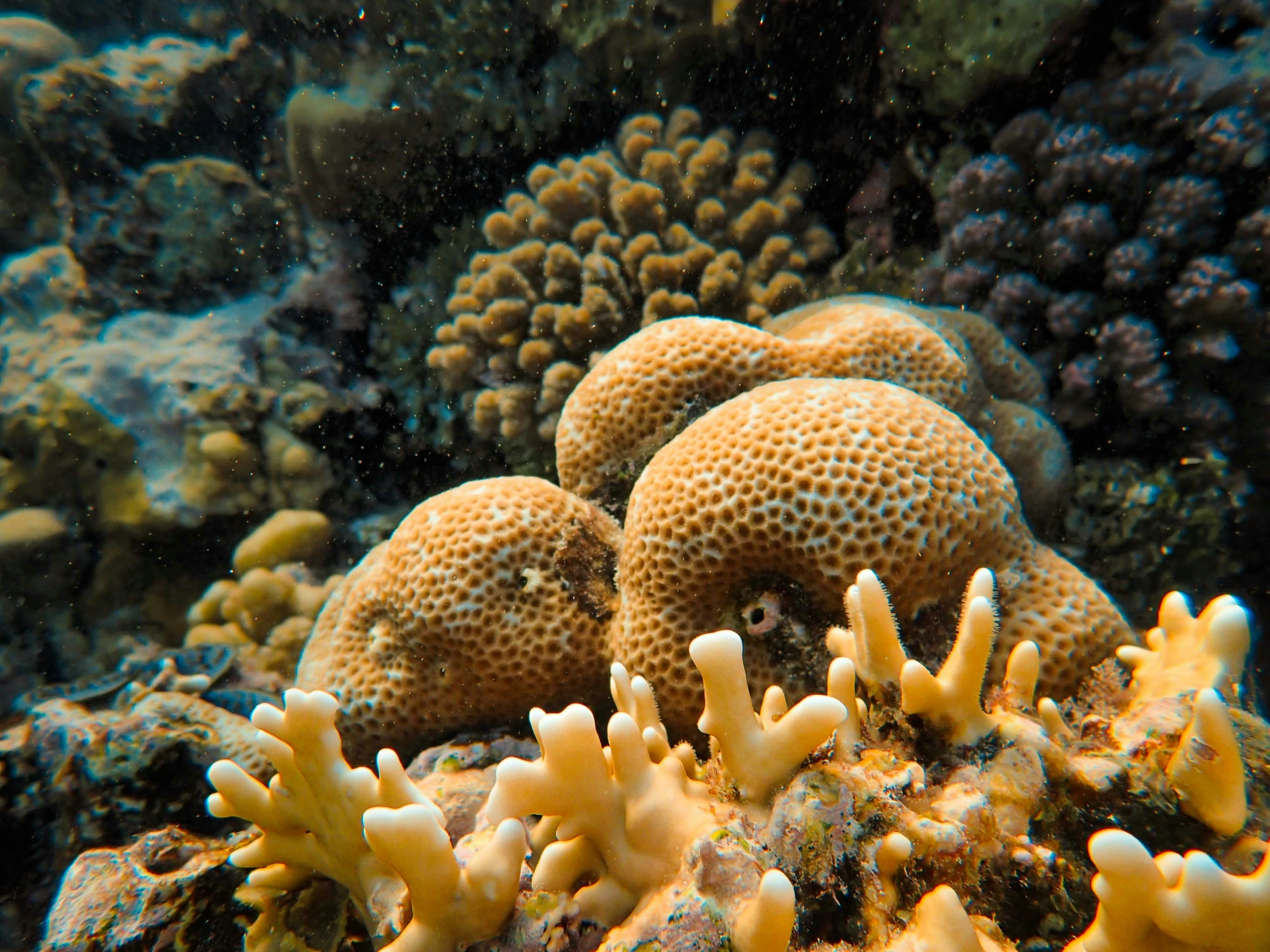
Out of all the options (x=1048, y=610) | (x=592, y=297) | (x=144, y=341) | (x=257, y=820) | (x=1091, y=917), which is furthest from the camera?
(x=144, y=341)

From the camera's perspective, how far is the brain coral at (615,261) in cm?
362

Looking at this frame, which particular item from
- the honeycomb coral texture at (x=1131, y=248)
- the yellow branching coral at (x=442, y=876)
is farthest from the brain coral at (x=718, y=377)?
the yellow branching coral at (x=442, y=876)

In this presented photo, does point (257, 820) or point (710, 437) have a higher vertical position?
point (710, 437)

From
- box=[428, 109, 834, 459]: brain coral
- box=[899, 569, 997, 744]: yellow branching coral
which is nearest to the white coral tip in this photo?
box=[899, 569, 997, 744]: yellow branching coral

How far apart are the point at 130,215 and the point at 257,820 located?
6058 millimetres

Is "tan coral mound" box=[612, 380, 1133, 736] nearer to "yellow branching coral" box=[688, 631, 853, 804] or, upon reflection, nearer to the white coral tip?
the white coral tip

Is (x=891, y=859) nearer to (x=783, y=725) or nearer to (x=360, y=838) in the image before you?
(x=783, y=725)

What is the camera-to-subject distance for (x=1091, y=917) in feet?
3.95

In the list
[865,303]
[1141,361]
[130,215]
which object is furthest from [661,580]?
[130,215]

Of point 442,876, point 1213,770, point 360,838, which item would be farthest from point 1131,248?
point 360,838

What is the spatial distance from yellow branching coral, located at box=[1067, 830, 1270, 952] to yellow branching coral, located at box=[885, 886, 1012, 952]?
0.74 feet

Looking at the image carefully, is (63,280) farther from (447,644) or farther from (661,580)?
(661,580)

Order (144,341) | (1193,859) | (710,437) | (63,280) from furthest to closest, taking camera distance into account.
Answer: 1. (63,280)
2. (144,341)
3. (710,437)
4. (1193,859)

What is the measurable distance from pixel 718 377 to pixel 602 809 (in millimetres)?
1719
